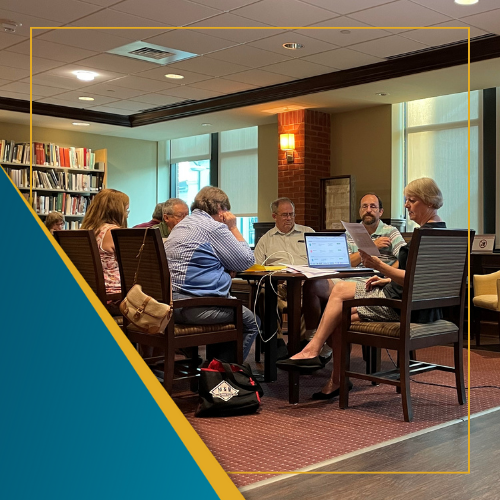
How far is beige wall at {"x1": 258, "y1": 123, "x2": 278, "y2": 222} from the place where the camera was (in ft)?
30.4

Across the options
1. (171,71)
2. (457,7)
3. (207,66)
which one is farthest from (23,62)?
(457,7)

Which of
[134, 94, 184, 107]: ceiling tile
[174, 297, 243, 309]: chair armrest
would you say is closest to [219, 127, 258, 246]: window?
[134, 94, 184, 107]: ceiling tile

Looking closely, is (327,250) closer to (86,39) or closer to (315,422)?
(315,422)

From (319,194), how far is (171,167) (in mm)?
3841

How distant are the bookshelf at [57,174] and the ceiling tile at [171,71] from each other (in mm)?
2634

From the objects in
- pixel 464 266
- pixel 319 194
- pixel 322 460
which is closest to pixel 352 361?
pixel 464 266

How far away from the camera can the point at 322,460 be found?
2568mm

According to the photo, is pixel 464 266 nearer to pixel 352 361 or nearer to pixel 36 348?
pixel 352 361

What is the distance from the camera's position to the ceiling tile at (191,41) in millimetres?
5743

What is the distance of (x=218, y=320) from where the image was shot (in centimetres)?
345

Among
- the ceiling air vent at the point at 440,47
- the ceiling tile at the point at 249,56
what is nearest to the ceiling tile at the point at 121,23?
the ceiling tile at the point at 249,56

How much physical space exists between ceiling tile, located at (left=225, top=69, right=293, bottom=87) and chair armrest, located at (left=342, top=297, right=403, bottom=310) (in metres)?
4.12

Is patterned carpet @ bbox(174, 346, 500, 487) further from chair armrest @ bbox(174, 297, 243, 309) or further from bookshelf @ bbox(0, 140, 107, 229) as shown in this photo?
bookshelf @ bbox(0, 140, 107, 229)

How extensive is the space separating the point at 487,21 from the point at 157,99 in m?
4.39
